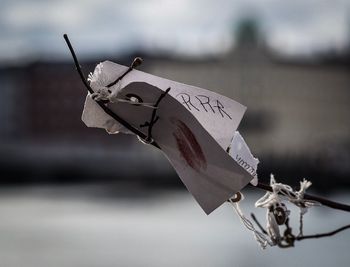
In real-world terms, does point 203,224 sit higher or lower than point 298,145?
higher

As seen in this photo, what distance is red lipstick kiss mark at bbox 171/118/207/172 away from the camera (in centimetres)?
103

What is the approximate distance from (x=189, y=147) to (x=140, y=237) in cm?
1811

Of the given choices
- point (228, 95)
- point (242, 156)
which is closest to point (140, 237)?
point (242, 156)

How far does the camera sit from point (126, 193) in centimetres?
4175

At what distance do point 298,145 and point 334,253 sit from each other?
4335cm

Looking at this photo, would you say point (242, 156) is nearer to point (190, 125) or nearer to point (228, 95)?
point (190, 125)

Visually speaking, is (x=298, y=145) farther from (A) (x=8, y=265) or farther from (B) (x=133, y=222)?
(A) (x=8, y=265)

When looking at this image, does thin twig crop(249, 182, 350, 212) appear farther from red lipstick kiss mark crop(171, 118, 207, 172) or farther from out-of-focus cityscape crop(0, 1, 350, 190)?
out-of-focus cityscape crop(0, 1, 350, 190)

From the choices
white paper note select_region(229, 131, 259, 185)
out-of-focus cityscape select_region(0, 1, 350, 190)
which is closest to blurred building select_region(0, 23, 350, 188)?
out-of-focus cityscape select_region(0, 1, 350, 190)

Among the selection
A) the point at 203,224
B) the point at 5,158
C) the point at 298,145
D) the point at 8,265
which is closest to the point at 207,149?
the point at 8,265

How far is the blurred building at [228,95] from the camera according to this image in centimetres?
5688

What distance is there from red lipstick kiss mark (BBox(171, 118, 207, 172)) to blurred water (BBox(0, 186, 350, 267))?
10.5m

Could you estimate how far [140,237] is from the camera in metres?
19.0

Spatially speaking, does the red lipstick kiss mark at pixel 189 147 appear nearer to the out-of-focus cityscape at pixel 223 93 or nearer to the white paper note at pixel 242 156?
the white paper note at pixel 242 156
